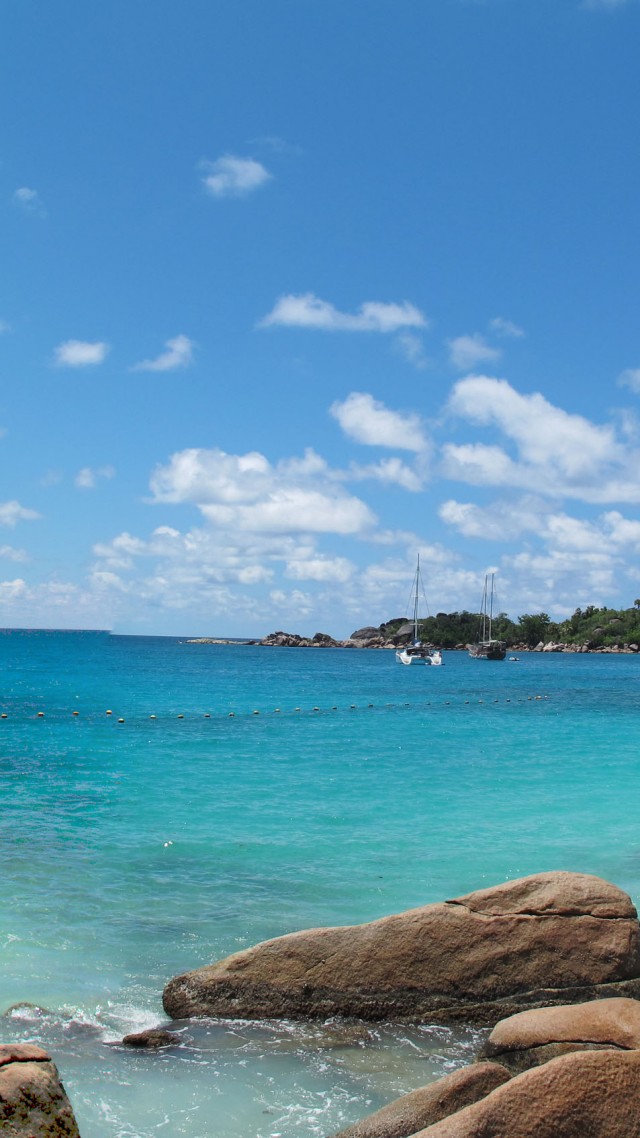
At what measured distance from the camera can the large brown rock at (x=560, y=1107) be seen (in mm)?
5152

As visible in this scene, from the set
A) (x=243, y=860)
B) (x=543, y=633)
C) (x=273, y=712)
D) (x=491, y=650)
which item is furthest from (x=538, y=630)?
(x=243, y=860)

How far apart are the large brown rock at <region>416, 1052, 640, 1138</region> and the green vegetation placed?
601 ft

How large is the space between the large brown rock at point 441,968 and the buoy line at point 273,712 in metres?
30.8

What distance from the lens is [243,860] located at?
14680mm

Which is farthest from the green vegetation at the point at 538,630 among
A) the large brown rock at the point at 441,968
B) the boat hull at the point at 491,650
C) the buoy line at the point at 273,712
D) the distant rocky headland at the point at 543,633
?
the large brown rock at the point at 441,968

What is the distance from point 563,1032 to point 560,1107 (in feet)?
4.53

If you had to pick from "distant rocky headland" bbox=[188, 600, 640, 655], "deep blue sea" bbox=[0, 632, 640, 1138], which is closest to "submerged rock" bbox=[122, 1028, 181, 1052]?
"deep blue sea" bbox=[0, 632, 640, 1138]

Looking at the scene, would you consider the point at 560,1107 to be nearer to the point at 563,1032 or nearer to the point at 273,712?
the point at 563,1032

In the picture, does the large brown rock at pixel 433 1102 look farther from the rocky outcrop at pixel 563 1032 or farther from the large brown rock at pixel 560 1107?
the large brown rock at pixel 560 1107

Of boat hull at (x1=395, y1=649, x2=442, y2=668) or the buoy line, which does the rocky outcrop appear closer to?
the buoy line

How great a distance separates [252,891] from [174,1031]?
464 centimetres

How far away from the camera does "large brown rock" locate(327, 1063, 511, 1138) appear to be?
5945 millimetres

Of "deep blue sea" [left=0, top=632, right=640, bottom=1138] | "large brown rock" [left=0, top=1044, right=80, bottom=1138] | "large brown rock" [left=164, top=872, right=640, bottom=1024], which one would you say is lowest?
"deep blue sea" [left=0, top=632, right=640, bottom=1138]

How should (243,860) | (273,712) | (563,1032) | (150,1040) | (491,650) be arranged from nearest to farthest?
(563,1032) → (150,1040) → (243,860) → (273,712) → (491,650)
